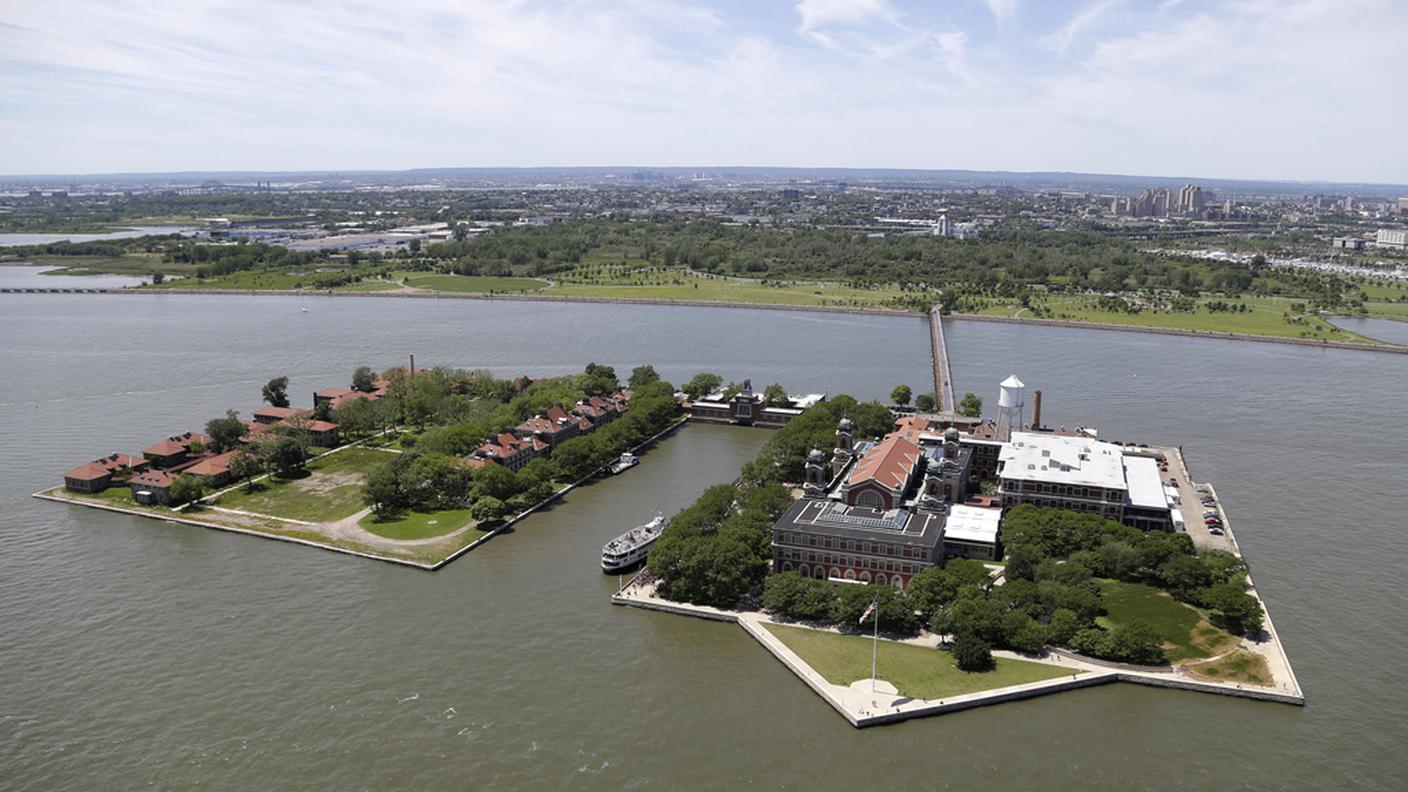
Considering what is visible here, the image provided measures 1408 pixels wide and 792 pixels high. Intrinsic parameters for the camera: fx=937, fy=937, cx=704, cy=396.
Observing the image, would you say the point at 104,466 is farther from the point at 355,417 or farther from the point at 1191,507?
the point at 1191,507

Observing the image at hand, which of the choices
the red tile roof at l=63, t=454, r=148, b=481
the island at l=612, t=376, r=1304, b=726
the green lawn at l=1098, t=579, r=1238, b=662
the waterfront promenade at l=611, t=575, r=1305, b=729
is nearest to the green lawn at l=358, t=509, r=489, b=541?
the island at l=612, t=376, r=1304, b=726

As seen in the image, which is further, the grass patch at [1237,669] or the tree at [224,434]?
the tree at [224,434]

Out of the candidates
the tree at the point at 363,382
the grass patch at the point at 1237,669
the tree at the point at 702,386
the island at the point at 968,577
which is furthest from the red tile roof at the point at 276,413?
the grass patch at the point at 1237,669

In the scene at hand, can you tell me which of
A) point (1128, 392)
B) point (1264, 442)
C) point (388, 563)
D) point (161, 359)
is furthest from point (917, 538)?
point (161, 359)

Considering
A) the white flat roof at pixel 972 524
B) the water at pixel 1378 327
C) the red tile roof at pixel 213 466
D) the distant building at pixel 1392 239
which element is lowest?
the white flat roof at pixel 972 524

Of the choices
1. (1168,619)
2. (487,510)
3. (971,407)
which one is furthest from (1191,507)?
(487,510)

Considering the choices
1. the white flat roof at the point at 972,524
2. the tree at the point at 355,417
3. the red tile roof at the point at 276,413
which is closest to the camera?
the white flat roof at the point at 972,524

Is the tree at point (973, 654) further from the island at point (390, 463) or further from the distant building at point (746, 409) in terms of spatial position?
the distant building at point (746, 409)
